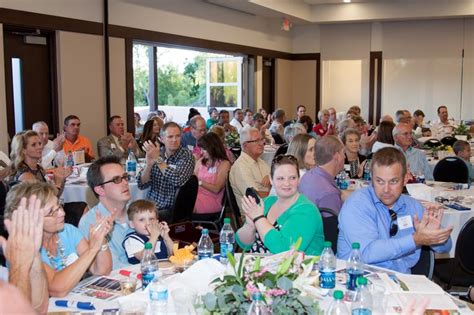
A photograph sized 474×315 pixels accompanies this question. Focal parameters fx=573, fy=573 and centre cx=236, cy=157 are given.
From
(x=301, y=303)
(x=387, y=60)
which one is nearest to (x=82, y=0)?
(x=301, y=303)

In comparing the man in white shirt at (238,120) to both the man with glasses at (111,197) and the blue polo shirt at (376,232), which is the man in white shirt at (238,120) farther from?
the blue polo shirt at (376,232)

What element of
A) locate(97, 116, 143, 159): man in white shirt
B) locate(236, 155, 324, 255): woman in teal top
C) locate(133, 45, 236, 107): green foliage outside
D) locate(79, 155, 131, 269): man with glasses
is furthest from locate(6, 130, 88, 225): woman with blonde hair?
locate(133, 45, 236, 107): green foliage outside

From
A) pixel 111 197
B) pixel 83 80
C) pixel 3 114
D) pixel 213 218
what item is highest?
pixel 83 80

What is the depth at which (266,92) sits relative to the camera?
15.6 metres

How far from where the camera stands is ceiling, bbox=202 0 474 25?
553 inches

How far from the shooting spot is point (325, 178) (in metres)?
4.37

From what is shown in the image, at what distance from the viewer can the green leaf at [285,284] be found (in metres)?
2.01

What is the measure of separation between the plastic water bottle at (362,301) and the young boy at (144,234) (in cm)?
134

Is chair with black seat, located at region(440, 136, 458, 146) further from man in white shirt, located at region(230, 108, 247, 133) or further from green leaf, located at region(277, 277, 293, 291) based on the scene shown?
green leaf, located at region(277, 277, 293, 291)

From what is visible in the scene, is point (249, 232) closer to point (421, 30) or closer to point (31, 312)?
point (31, 312)

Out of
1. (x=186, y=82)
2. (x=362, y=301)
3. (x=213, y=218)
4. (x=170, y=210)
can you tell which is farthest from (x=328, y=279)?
(x=186, y=82)

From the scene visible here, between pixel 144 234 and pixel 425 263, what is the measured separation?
5.61ft

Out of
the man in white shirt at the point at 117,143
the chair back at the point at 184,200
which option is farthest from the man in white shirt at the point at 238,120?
the chair back at the point at 184,200

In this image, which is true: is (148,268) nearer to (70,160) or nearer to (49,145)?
(70,160)
